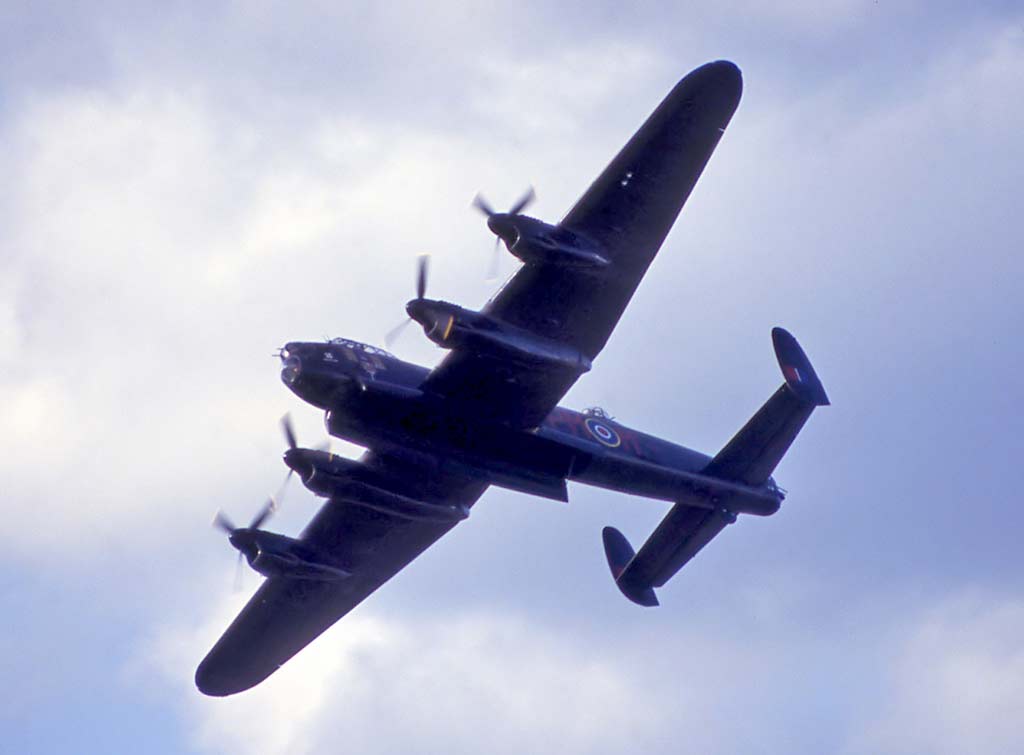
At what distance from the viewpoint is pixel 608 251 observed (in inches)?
970

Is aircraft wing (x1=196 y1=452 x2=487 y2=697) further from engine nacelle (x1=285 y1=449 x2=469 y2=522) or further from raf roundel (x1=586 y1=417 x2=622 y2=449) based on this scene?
raf roundel (x1=586 y1=417 x2=622 y2=449)

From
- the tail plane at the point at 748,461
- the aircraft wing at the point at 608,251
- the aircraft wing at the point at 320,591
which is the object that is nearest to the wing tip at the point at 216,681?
the aircraft wing at the point at 320,591

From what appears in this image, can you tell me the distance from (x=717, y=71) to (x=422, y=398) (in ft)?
28.8

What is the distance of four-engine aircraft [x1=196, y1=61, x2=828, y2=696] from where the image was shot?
2397 cm

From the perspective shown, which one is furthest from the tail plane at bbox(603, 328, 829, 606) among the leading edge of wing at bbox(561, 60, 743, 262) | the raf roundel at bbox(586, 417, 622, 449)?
the leading edge of wing at bbox(561, 60, 743, 262)

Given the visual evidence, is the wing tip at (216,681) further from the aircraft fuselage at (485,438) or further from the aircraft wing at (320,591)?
the aircraft fuselage at (485,438)

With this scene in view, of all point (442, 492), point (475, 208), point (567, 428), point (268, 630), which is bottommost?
point (268, 630)

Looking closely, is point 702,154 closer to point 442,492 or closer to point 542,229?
point 542,229

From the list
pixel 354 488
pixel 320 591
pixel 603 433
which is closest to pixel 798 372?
pixel 603 433

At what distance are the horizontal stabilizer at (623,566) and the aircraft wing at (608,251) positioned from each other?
257 inches

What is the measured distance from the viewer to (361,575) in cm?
3250

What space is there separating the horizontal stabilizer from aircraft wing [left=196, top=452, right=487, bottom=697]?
4.45m

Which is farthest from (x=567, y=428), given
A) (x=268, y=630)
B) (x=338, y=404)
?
(x=268, y=630)

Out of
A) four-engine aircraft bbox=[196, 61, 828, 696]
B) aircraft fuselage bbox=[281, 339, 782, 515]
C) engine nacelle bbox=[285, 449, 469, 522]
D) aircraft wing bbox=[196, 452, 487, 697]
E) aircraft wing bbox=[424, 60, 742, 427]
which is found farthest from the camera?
aircraft wing bbox=[196, 452, 487, 697]
